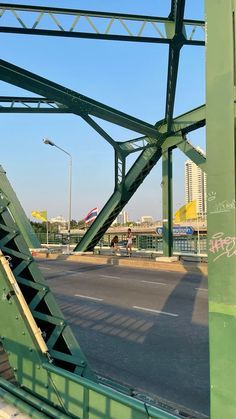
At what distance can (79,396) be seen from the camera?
3.37 metres

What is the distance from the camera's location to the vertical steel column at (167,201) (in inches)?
858

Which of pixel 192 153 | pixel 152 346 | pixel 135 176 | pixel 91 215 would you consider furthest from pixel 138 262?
pixel 152 346

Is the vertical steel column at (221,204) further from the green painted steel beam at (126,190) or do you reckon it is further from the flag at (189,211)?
the flag at (189,211)

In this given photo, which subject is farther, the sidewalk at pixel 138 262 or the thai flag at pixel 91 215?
the thai flag at pixel 91 215

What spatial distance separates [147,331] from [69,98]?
1236 centimetres

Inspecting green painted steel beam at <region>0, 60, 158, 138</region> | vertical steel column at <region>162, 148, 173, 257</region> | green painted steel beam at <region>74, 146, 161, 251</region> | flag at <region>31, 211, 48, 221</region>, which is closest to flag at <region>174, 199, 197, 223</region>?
vertical steel column at <region>162, 148, 173, 257</region>

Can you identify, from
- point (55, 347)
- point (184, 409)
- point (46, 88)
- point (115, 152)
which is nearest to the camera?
point (55, 347)

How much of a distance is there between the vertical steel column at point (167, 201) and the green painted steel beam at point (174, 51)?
102 inches

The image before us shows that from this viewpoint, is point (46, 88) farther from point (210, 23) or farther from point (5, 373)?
point (210, 23)

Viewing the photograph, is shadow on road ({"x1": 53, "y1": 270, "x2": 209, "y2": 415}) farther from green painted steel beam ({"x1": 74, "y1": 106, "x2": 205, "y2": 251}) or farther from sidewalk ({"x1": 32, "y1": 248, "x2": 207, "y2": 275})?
green painted steel beam ({"x1": 74, "y1": 106, "x2": 205, "y2": 251})

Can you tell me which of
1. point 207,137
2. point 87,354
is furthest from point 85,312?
point 207,137

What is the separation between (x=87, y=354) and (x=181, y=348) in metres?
1.64

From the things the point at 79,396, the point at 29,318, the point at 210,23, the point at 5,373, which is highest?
the point at 210,23

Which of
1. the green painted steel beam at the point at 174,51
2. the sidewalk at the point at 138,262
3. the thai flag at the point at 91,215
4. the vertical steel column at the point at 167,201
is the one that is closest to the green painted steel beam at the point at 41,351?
the green painted steel beam at the point at 174,51
